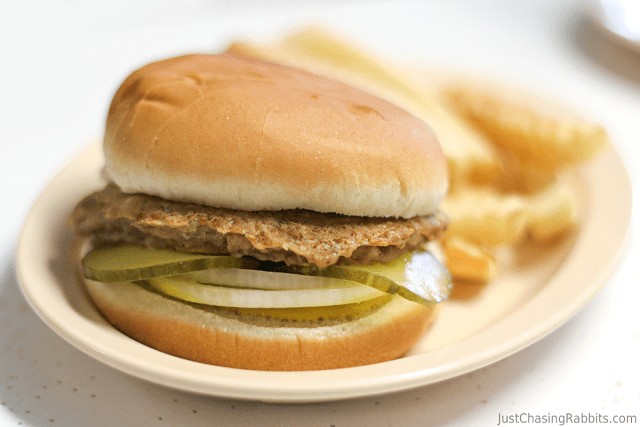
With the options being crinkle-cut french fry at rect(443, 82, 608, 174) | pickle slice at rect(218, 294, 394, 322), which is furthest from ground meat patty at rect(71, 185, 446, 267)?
crinkle-cut french fry at rect(443, 82, 608, 174)

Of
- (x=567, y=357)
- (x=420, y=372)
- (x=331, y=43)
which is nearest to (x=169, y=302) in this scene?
(x=420, y=372)

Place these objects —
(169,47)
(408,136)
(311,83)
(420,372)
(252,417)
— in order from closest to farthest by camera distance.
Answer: (420,372)
(252,417)
(408,136)
(311,83)
(169,47)

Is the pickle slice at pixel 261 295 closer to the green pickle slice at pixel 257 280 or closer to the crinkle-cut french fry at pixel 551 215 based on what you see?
the green pickle slice at pixel 257 280

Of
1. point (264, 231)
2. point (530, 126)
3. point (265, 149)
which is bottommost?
point (264, 231)

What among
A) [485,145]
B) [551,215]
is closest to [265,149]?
[551,215]

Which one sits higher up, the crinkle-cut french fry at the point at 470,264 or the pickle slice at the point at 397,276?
the pickle slice at the point at 397,276

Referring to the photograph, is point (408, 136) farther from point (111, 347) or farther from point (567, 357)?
point (111, 347)

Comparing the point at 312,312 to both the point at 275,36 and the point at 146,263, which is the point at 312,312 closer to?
the point at 146,263

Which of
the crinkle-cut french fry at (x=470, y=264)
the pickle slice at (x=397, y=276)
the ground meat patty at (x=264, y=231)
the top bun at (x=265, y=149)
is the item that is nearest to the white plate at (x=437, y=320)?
the crinkle-cut french fry at (x=470, y=264)
